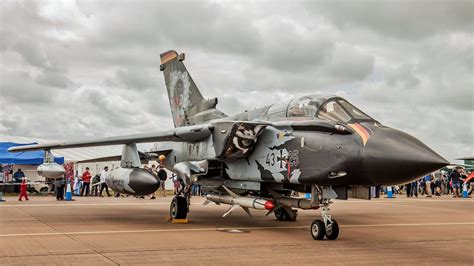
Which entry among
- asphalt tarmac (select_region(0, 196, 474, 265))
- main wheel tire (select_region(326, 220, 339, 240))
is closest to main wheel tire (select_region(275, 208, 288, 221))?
asphalt tarmac (select_region(0, 196, 474, 265))

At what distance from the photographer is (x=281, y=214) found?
1183 centimetres

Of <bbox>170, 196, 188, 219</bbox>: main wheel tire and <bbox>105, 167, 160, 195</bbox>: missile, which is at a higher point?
<bbox>105, 167, 160, 195</bbox>: missile

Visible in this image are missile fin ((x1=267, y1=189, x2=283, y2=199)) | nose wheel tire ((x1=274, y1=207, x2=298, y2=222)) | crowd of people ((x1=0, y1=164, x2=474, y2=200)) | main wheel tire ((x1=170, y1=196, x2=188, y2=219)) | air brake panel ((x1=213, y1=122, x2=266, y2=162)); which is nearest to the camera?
air brake panel ((x1=213, y1=122, x2=266, y2=162))

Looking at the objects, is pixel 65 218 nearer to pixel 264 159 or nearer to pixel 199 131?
pixel 199 131

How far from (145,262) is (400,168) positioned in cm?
376

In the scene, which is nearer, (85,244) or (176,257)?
(176,257)

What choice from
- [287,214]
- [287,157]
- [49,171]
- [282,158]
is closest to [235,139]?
[282,158]

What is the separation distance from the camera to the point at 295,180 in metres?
8.69

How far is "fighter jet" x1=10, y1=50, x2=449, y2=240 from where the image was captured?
730cm

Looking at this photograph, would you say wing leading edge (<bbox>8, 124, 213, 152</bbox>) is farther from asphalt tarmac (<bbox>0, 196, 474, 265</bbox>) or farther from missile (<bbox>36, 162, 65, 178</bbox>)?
asphalt tarmac (<bbox>0, 196, 474, 265</bbox>)

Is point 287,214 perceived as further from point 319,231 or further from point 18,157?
point 18,157

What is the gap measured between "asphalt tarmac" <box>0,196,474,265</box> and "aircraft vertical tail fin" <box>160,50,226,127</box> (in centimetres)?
344

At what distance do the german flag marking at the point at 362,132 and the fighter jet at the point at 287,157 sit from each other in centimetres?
2

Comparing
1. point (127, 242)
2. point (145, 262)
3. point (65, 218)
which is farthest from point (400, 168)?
point (65, 218)
